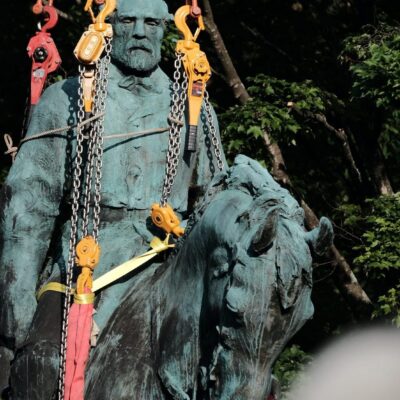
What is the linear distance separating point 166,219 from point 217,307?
125 centimetres

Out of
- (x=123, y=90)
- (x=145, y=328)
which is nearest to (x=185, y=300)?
(x=145, y=328)

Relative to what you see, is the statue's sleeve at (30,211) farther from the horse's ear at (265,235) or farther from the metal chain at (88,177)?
the horse's ear at (265,235)

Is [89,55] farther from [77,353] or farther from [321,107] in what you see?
[321,107]

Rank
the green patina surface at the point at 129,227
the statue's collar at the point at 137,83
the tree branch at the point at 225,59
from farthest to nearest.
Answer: the tree branch at the point at 225,59 → the statue's collar at the point at 137,83 → the green patina surface at the point at 129,227

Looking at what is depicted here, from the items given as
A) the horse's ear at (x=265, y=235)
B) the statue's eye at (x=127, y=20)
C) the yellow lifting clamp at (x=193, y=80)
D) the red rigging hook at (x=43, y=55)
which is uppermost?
the statue's eye at (x=127, y=20)

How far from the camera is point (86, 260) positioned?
8828 millimetres

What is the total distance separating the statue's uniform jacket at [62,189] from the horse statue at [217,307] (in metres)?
0.44

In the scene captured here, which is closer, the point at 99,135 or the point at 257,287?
the point at 257,287

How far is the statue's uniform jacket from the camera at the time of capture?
30.6 feet

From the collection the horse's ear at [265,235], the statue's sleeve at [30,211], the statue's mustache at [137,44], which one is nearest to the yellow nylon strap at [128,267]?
the statue's sleeve at [30,211]

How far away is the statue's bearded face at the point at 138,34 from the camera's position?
9.50 metres

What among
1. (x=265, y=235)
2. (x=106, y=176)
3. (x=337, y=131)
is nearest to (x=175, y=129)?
(x=106, y=176)

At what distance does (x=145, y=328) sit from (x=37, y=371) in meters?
0.65

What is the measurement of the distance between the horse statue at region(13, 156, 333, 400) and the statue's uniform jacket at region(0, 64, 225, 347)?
1.43ft
